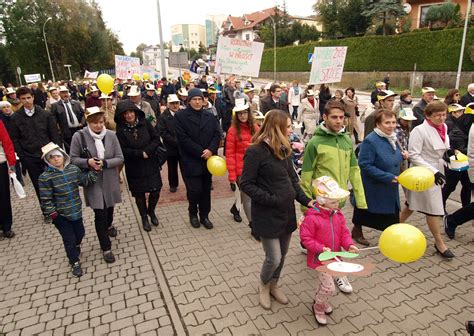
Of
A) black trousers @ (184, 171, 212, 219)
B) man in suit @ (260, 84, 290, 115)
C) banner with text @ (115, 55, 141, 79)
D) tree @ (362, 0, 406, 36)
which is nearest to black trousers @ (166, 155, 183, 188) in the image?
black trousers @ (184, 171, 212, 219)

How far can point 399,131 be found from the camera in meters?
5.10

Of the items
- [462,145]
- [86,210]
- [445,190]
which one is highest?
[462,145]

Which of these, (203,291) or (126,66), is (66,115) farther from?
(126,66)

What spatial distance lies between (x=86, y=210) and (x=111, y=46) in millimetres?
66138

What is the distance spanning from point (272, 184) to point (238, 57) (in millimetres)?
7886

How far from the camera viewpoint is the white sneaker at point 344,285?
3787mm

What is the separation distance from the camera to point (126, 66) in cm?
1560

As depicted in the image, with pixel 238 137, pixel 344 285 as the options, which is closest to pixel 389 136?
pixel 344 285

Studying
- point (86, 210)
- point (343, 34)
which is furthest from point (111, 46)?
point (86, 210)

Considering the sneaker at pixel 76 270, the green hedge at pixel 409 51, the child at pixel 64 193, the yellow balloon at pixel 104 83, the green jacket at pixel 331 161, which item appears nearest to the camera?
the green jacket at pixel 331 161

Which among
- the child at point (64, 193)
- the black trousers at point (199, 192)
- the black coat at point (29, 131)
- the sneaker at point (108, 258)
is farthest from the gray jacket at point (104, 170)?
the black coat at point (29, 131)

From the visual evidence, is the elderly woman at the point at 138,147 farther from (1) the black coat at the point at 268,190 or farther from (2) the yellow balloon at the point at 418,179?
(2) the yellow balloon at the point at 418,179

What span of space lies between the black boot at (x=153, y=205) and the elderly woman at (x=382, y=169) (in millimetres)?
3107

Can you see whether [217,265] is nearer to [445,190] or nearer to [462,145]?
[445,190]
